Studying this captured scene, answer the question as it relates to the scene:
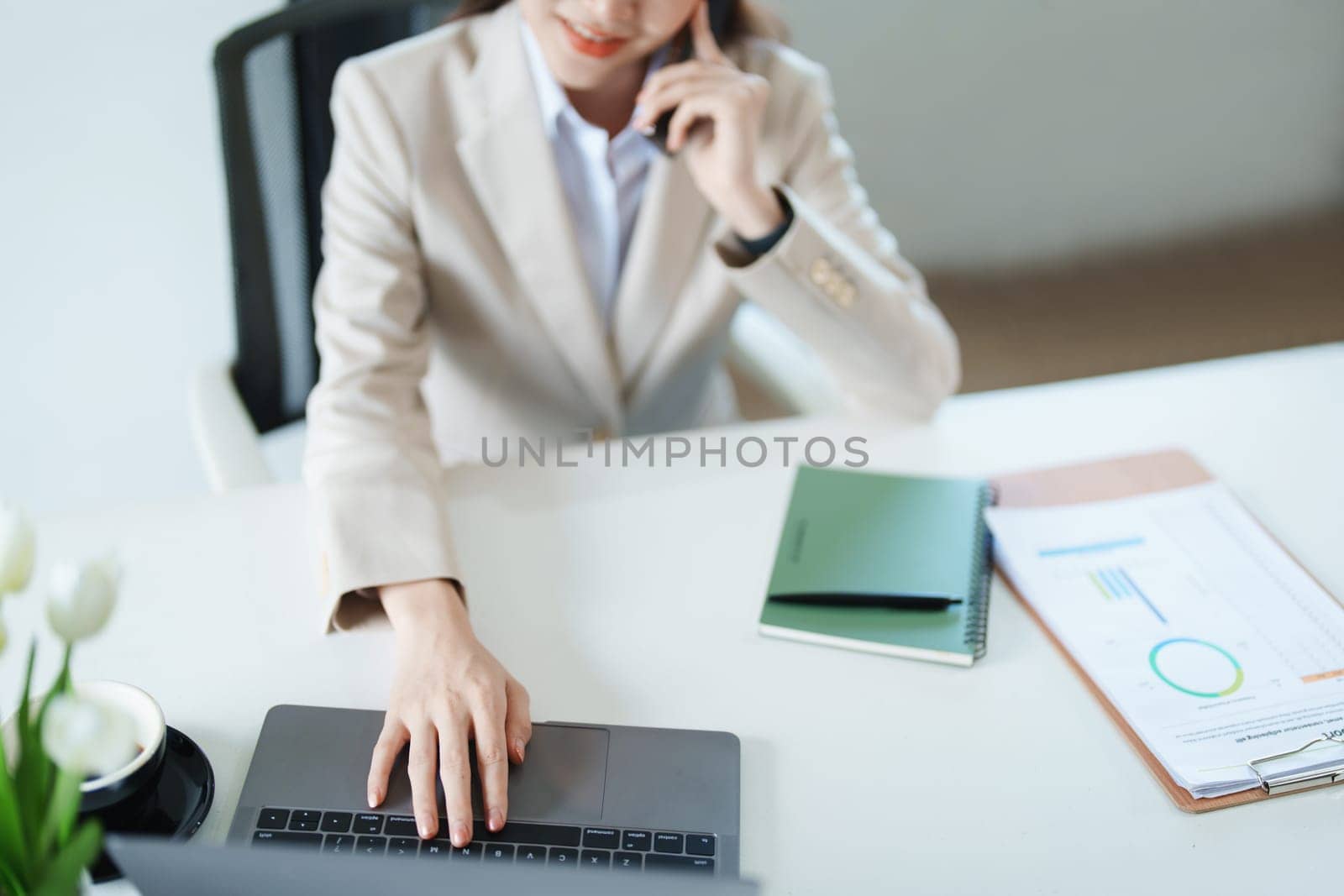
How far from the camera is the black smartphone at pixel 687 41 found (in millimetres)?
1184

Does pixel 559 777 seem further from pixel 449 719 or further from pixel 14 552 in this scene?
pixel 14 552

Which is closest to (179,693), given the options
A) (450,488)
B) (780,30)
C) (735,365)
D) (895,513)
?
(450,488)

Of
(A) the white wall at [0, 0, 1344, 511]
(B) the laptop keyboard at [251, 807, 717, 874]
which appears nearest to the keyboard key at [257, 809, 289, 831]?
(B) the laptop keyboard at [251, 807, 717, 874]

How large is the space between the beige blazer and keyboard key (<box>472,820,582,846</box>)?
252 mm

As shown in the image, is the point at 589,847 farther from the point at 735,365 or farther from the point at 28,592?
the point at 735,365

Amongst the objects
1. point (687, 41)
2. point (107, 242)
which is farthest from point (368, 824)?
point (107, 242)

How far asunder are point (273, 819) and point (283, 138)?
719 millimetres

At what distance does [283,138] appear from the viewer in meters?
1.13

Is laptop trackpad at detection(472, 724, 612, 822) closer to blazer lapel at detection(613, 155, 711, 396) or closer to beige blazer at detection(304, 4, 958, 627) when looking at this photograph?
beige blazer at detection(304, 4, 958, 627)

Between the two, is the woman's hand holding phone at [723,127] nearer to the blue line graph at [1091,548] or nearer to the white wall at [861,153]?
the blue line graph at [1091,548]

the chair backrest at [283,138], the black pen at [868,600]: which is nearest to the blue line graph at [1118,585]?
the black pen at [868,600]

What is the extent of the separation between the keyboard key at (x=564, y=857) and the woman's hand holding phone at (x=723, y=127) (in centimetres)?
68

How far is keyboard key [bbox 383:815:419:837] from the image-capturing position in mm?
713

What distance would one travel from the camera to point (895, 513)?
3.27 feet
